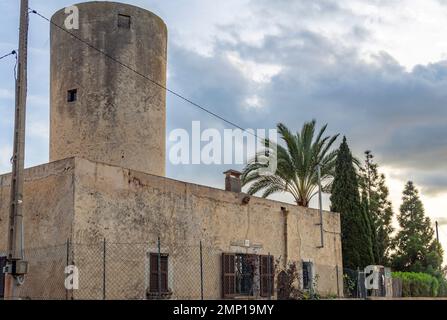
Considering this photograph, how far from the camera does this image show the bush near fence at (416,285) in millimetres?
29319

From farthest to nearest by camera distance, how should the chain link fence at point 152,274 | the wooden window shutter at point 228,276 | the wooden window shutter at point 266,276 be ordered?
the wooden window shutter at point 266,276, the wooden window shutter at point 228,276, the chain link fence at point 152,274

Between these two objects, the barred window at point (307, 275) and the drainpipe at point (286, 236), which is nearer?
the drainpipe at point (286, 236)

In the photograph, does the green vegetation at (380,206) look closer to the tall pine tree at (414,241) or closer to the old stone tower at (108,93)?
the tall pine tree at (414,241)

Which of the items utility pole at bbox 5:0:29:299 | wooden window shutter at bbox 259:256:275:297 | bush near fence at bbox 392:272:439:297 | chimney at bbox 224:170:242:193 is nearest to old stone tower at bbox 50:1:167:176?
chimney at bbox 224:170:242:193

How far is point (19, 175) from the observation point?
11.6 metres

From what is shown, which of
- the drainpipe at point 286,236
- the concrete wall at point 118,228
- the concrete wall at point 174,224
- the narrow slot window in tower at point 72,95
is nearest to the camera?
the concrete wall at point 118,228

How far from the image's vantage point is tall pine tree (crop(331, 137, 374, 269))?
2755 centimetres

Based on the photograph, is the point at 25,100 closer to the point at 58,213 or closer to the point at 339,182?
the point at 58,213

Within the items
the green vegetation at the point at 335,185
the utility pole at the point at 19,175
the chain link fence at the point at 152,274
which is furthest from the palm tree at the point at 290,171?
the utility pole at the point at 19,175

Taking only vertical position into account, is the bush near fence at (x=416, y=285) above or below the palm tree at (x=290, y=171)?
below

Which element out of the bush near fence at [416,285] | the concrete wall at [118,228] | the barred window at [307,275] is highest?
the concrete wall at [118,228]

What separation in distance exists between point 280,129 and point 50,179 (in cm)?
1375

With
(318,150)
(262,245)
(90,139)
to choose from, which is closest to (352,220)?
(318,150)

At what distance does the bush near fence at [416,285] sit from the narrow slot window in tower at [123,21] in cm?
1769
